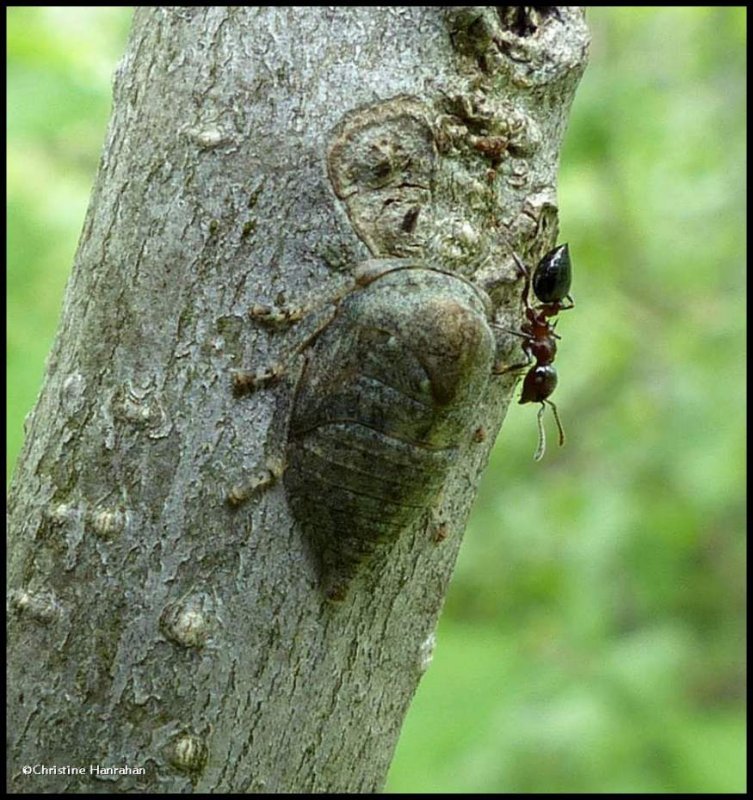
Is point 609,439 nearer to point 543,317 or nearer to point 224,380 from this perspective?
point 543,317

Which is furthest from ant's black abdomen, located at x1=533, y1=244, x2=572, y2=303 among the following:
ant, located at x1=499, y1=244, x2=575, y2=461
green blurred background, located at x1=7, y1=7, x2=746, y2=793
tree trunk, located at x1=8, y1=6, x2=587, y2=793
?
green blurred background, located at x1=7, y1=7, x2=746, y2=793

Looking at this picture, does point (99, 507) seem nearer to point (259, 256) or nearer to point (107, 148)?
point (259, 256)

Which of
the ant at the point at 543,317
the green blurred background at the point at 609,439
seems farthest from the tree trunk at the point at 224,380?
the green blurred background at the point at 609,439

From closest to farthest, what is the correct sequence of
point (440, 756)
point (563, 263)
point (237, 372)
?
point (237, 372), point (563, 263), point (440, 756)

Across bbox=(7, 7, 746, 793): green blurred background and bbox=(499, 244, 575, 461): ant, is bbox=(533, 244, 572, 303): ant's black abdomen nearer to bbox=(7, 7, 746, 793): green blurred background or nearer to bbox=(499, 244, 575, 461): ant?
bbox=(499, 244, 575, 461): ant

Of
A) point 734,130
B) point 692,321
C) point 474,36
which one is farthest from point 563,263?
point 734,130

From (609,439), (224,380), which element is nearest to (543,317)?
(224,380)
